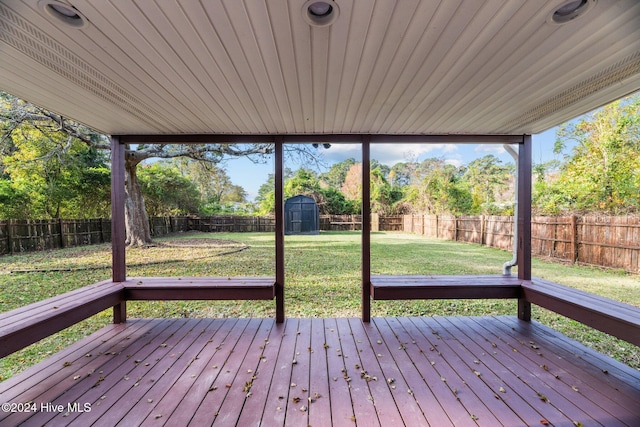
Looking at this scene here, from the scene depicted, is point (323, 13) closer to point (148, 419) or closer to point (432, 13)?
point (432, 13)

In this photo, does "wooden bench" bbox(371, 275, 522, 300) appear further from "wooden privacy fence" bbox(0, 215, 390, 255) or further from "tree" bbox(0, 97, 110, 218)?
"wooden privacy fence" bbox(0, 215, 390, 255)

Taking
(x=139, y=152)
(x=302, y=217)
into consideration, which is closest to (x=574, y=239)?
(x=302, y=217)

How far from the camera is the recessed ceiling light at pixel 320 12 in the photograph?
3.73ft

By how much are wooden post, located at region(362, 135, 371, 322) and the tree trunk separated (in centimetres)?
787

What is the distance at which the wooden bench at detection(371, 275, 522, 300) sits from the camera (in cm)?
288

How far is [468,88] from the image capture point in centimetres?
195

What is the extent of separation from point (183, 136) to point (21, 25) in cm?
184

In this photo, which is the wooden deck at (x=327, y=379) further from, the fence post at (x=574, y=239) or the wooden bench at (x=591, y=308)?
the fence post at (x=574, y=239)

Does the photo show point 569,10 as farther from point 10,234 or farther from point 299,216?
point 299,216

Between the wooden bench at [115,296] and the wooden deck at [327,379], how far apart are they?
0.34m

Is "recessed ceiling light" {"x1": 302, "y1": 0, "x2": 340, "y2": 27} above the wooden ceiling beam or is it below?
above

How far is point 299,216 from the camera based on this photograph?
45.1 feet

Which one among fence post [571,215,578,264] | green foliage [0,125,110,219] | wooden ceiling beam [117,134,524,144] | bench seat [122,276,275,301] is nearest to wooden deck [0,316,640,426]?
bench seat [122,276,275,301]

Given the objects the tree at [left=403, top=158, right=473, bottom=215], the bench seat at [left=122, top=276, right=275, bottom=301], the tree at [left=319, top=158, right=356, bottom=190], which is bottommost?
the bench seat at [left=122, top=276, right=275, bottom=301]
